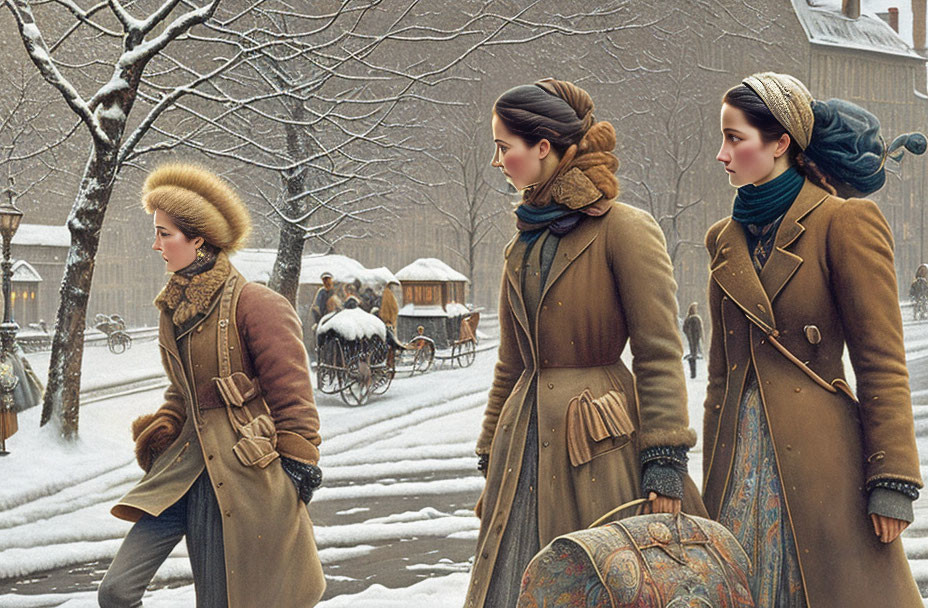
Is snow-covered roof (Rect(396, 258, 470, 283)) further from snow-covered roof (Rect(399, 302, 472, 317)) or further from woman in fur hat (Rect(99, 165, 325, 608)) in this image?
woman in fur hat (Rect(99, 165, 325, 608))

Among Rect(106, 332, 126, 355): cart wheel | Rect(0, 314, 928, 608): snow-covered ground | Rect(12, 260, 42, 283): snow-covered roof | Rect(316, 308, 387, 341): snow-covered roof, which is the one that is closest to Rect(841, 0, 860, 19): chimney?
Rect(0, 314, 928, 608): snow-covered ground

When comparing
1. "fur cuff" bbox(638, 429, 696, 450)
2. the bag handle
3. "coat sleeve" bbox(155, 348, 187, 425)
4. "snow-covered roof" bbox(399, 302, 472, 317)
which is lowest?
the bag handle

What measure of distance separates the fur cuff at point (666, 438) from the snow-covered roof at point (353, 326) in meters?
11.7

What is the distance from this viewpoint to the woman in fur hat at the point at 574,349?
10.0ft

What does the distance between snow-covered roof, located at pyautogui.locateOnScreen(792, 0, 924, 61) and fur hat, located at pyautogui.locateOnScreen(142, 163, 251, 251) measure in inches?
582

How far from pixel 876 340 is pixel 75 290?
9.06 m

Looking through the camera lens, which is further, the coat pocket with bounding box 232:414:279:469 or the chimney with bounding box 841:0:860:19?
the chimney with bounding box 841:0:860:19

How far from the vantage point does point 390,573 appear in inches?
240

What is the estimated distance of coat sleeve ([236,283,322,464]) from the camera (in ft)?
12.1

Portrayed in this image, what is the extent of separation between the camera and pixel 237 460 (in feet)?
12.1

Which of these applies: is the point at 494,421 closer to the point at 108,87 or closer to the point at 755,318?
the point at 755,318

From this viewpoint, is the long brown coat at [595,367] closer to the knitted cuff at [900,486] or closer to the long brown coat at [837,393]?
the long brown coat at [837,393]

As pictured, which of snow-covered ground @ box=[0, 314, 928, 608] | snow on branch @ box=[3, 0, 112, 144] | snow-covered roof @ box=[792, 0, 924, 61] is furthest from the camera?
snow-covered roof @ box=[792, 0, 924, 61]

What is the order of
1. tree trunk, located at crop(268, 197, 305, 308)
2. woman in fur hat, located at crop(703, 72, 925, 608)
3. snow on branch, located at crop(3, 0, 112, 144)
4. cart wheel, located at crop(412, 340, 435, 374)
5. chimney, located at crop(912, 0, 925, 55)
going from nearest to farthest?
1. woman in fur hat, located at crop(703, 72, 925, 608)
2. snow on branch, located at crop(3, 0, 112, 144)
3. tree trunk, located at crop(268, 197, 305, 308)
4. cart wheel, located at crop(412, 340, 435, 374)
5. chimney, located at crop(912, 0, 925, 55)
